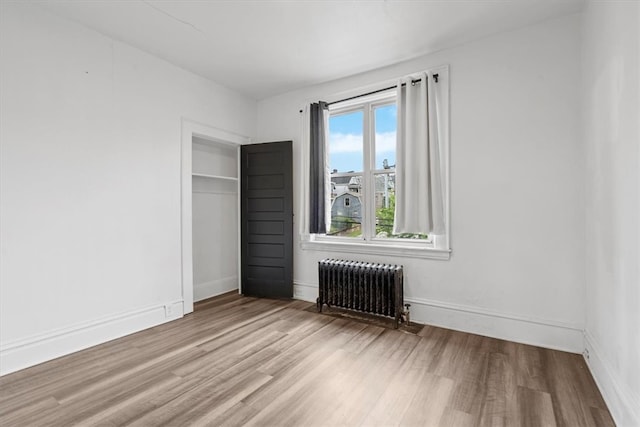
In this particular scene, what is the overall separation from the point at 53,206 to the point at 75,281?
0.68m

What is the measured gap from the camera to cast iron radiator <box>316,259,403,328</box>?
10.7 ft

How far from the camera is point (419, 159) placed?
3.23 metres

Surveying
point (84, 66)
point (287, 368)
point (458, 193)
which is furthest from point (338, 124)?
point (287, 368)

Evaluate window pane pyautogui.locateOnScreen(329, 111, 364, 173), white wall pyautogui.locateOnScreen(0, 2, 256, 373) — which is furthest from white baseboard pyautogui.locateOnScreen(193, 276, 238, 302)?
window pane pyautogui.locateOnScreen(329, 111, 364, 173)

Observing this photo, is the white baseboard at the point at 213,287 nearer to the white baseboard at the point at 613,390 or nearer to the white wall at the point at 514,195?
the white wall at the point at 514,195

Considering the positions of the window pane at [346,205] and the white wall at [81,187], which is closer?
the white wall at [81,187]

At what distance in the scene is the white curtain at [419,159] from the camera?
316cm

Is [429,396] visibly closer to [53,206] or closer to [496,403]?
[496,403]

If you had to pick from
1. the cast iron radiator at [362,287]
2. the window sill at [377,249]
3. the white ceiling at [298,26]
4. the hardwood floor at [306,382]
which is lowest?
the hardwood floor at [306,382]

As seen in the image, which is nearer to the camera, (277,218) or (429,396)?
(429,396)

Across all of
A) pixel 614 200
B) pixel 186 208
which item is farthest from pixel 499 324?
pixel 186 208

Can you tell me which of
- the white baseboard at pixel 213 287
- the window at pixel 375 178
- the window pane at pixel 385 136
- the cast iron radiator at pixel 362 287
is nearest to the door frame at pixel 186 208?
the white baseboard at pixel 213 287

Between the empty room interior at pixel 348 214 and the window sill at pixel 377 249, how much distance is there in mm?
33

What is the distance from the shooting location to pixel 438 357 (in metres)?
2.56
